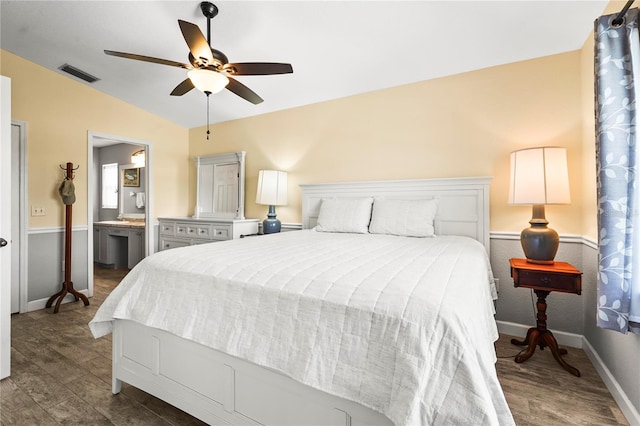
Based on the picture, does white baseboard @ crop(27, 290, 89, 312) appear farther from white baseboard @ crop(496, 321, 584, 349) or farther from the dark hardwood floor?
white baseboard @ crop(496, 321, 584, 349)

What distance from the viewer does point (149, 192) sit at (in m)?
4.31

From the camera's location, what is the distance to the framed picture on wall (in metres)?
5.52

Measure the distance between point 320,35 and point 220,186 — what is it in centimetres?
268

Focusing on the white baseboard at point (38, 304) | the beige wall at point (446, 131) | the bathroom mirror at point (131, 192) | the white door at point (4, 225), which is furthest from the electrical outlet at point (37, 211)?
the beige wall at point (446, 131)

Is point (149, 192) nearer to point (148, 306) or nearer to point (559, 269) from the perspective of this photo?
point (148, 306)

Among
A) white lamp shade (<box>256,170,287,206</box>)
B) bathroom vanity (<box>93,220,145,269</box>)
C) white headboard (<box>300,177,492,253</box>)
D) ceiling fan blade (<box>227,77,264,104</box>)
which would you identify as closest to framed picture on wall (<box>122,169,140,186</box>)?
bathroom vanity (<box>93,220,145,269</box>)

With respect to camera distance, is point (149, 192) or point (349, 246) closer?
point (349, 246)

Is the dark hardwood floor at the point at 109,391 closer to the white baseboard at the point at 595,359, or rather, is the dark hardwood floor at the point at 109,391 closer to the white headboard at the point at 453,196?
the white baseboard at the point at 595,359

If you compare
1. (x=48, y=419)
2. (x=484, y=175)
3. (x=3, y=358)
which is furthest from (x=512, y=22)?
(x=3, y=358)

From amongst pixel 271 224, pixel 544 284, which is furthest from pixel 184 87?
pixel 544 284

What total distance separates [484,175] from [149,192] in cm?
433

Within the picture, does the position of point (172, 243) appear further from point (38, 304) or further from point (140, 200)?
point (140, 200)

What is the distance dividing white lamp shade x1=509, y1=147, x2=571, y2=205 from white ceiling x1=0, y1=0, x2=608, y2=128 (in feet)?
3.13

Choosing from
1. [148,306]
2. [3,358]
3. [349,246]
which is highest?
[349,246]
